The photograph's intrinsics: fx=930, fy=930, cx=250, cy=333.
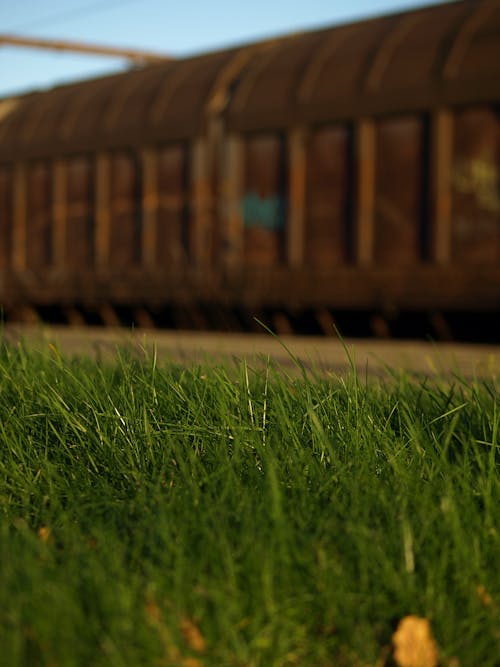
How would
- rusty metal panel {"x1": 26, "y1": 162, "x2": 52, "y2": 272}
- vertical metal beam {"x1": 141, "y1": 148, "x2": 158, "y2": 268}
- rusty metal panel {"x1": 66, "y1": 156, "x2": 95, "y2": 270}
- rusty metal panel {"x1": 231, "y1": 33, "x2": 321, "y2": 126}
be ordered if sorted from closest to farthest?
1. rusty metal panel {"x1": 231, "y1": 33, "x2": 321, "y2": 126}
2. vertical metal beam {"x1": 141, "y1": 148, "x2": 158, "y2": 268}
3. rusty metal panel {"x1": 66, "y1": 156, "x2": 95, "y2": 270}
4. rusty metal panel {"x1": 26, "y1": 162, "x2": 52, "y2": 272}

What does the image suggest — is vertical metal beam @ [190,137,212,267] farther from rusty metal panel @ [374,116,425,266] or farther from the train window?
the train window

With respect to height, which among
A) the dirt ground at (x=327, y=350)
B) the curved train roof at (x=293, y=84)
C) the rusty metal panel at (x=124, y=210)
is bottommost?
the dirt ground at (x=327, y=350)

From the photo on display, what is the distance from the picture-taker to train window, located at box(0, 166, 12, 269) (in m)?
13.6

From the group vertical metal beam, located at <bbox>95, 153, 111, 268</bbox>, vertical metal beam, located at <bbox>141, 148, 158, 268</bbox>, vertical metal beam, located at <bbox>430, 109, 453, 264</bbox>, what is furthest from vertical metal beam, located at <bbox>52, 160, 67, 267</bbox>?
vertical metal beam, located at <bbox>430, 109, 453, 264</bbox>

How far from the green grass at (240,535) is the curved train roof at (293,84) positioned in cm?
628

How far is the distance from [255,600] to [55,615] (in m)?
0.42

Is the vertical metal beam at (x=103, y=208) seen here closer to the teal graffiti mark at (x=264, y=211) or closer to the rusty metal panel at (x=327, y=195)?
the teal graffiti mark at (x=264, y=211)

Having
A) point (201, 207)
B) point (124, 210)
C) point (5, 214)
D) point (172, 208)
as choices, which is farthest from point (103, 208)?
point (5, 214)

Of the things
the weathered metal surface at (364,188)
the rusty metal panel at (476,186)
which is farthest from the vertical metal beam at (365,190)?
the rusty metal panel at (476,186)

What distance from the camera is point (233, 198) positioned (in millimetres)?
10617

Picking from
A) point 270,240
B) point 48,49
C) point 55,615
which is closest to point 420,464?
point 55,615

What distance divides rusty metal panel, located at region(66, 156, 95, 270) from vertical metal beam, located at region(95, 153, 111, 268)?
0.49 feet

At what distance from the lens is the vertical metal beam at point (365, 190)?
934 centimetres

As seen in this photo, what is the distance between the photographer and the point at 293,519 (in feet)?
7.51
